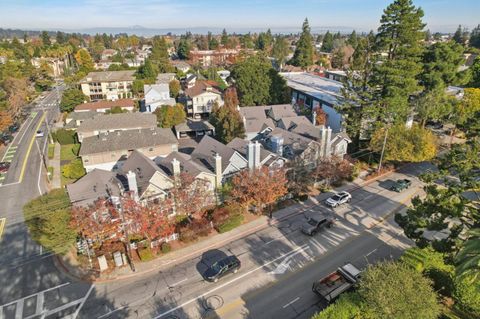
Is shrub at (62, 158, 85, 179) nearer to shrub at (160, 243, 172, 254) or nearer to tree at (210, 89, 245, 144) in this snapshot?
tree at (210, 89, 245, 144)

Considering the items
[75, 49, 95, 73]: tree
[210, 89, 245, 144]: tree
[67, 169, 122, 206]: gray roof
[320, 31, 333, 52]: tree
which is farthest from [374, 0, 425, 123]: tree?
[320, 31, 333, 52]: tree

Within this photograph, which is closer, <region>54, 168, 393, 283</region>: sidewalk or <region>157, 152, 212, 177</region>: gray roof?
<region>54, 168, 393, 283</region>: sidewalk

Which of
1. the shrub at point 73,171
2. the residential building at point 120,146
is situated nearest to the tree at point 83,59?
the residential building at point 120,146

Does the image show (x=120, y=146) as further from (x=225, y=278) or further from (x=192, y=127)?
(x=225, y=278)

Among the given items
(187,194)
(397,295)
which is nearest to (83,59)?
(187,194)

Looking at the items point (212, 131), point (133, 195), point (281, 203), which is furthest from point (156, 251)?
point (212, 131)

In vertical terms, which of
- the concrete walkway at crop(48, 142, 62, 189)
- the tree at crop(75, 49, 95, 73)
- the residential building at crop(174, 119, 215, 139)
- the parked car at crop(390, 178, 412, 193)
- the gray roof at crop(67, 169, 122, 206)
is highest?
the tree at crop(75, 49, 95, 73)
